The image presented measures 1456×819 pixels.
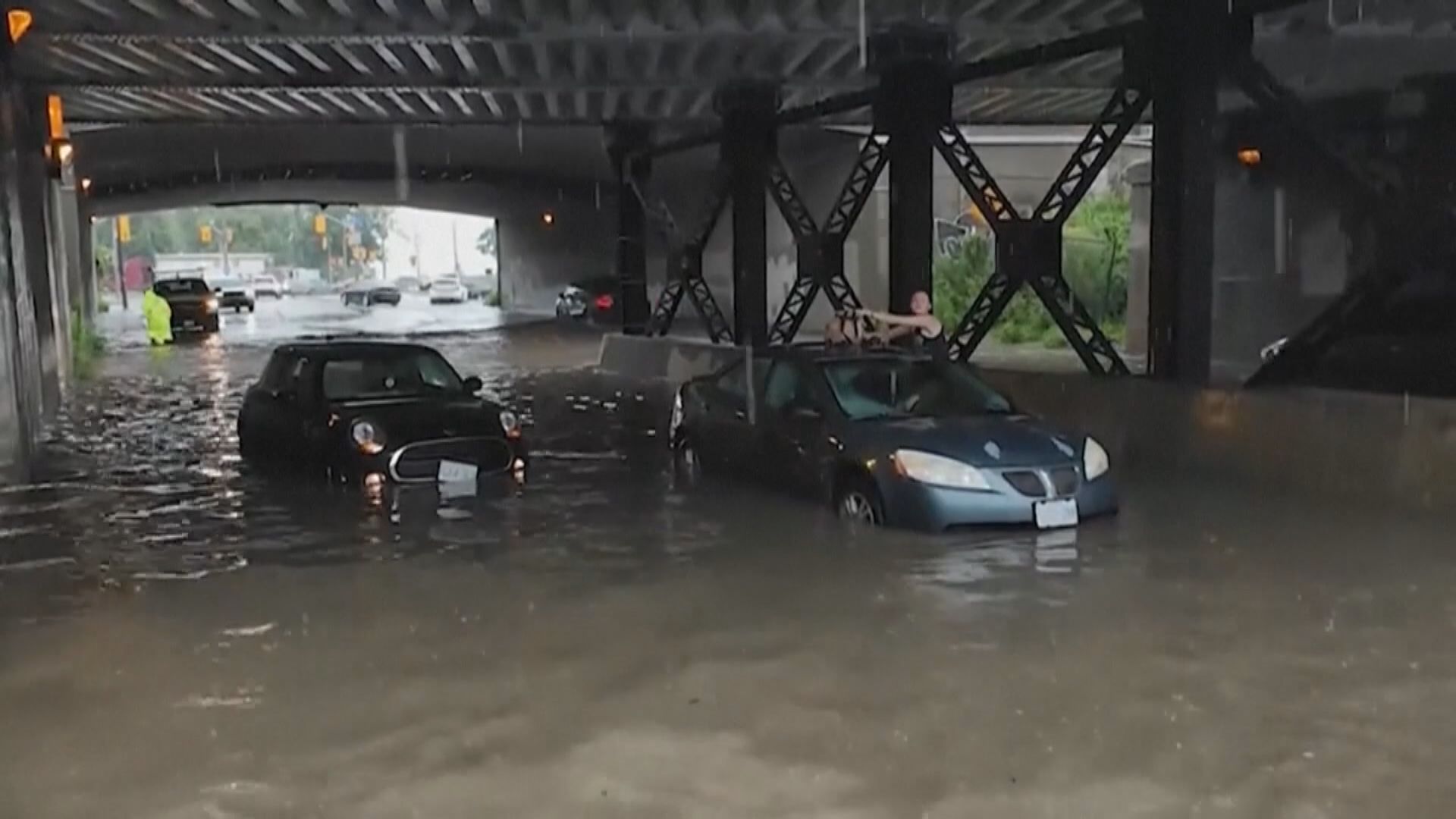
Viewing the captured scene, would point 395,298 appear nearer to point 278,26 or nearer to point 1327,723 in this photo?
point 278,26

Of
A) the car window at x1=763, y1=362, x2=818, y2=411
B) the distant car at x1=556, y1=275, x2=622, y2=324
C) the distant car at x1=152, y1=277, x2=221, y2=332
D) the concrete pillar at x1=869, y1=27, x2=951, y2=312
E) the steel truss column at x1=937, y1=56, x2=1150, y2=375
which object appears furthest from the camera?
the distant car at x1=556, y1=275, x2=622, y2=324

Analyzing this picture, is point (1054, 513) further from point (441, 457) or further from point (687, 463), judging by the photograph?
point (441, 457)

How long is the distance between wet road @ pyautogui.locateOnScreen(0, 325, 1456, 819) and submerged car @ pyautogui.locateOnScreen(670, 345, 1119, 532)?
0.29 m

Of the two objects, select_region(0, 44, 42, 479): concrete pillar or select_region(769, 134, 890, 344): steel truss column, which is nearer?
select_region(0, 44, 42, 479): concrete pillar

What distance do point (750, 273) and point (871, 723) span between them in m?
18.3

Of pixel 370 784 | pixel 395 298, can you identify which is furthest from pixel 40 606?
pixel 395 298

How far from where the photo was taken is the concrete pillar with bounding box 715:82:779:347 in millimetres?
22844

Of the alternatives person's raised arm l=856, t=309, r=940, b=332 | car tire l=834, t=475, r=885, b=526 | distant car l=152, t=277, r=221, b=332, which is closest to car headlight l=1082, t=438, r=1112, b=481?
car tire l=834, t=475, r=885, b=526

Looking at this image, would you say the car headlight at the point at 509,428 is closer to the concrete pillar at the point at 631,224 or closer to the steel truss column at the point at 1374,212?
the steel truss column at the point at 1374,212

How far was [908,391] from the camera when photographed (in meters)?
11.9

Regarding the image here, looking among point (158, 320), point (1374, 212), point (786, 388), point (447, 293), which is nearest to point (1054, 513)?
point (786, 388)

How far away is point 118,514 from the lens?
40.2 ft

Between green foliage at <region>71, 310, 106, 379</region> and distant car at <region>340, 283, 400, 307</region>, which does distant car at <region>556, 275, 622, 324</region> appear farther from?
distant car at <region>340, 283, 400, 307</region>

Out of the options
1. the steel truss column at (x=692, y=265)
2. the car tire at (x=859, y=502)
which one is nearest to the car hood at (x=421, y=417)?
the car tire at (x=859, y=502)
